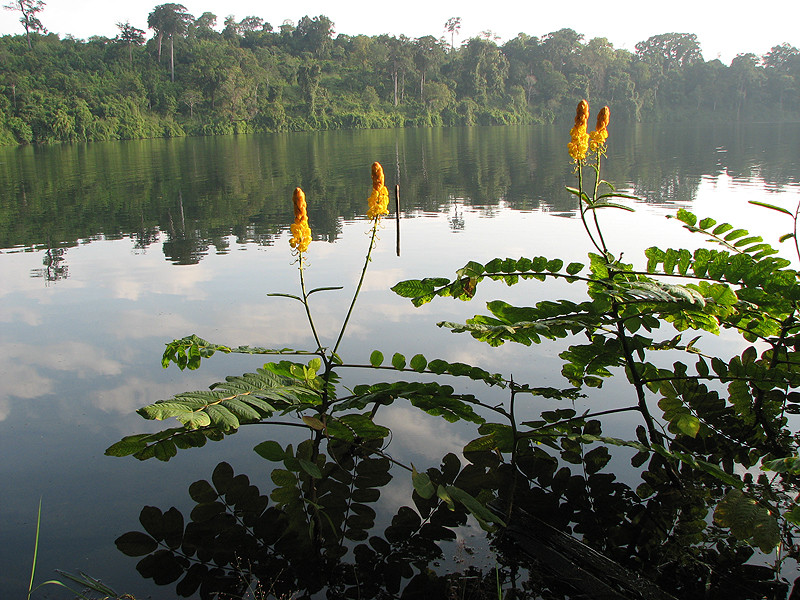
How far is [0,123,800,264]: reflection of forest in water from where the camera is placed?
9680mm

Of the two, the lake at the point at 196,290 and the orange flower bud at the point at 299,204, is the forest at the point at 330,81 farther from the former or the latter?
the orange flower bud at the point at 299,204

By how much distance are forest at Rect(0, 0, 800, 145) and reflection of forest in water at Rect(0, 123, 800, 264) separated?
21713 millimetres

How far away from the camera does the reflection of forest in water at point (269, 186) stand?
9680 millimetres

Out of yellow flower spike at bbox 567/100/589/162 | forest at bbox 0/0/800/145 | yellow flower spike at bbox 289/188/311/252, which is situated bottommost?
yellow flower spike at bbox 289/188/311/252

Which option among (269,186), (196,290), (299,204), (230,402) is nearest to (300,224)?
(299,204)

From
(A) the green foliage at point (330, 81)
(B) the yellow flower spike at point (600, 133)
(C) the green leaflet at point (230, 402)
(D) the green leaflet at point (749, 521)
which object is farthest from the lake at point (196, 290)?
(A) the green foliage at point (330, 81)

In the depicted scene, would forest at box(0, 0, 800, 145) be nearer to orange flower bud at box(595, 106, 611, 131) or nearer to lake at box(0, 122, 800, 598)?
lake at box(0, 122, 800, 598)

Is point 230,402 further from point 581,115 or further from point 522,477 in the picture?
point 581,115

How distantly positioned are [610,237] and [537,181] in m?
6.75

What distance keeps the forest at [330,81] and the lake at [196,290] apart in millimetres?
30656

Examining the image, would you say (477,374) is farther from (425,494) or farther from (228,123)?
(228,123)

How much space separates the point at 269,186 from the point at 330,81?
5118 cm

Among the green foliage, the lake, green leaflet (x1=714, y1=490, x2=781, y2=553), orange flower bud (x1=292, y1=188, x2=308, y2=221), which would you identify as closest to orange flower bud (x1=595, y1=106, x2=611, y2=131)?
orange flower bud (x1=292, y1=188, x2=308, y2=221)

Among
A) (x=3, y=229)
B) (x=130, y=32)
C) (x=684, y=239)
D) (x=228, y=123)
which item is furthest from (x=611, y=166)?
(x=130, y=32)
